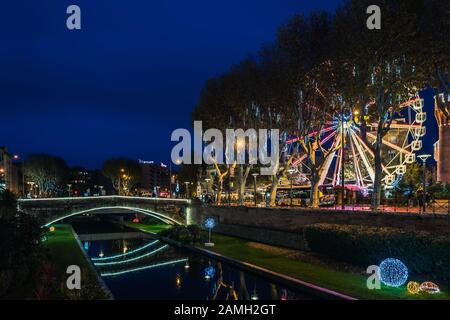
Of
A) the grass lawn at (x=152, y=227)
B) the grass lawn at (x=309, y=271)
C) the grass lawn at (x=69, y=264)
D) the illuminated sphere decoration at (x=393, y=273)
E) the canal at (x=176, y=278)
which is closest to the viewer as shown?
the grass lawn at (x=69, y=264)

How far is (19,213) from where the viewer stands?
1105 inches

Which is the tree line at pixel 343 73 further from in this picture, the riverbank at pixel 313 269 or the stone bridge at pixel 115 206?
the stone bridge at pixel 115 206

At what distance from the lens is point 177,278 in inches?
1368

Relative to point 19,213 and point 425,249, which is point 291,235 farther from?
point 19,213

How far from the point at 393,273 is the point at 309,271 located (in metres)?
7.01

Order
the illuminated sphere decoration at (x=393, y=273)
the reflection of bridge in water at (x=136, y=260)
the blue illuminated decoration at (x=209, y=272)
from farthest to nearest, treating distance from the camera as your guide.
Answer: the reflection of bridge in water at (x=136, y=260) → the blue illuminated decoration at (x=209, y=272) → the illuminated sphere decoration at (x=393, y=273)

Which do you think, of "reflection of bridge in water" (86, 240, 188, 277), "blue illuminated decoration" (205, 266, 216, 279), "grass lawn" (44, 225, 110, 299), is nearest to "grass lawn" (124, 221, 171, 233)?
"grass lawn" (44, 225, 110, 299)

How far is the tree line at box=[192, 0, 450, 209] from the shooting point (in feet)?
105

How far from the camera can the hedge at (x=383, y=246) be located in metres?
25.8

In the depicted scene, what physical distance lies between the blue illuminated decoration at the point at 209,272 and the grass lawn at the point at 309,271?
2.12 metres

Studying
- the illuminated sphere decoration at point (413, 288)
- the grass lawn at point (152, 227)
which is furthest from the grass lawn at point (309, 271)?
the grass lawn at point (152, 227)

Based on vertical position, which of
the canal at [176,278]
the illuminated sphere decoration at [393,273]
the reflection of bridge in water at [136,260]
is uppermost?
the illuminated sphere decoration at [393,273]

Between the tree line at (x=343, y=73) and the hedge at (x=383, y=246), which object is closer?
the hedge at (x=383, y=246)
